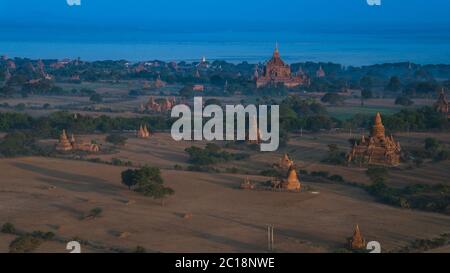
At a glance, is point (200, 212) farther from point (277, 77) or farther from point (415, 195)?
point (277, 77)

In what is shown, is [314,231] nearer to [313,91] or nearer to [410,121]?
[410,121]

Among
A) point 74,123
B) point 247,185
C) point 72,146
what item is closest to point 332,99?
point 74,123

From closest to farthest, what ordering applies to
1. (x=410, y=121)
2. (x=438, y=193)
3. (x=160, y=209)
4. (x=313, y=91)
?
(x=160, y=209), (x=438, y=193), (x=410, y=121), (x=313, y=91)

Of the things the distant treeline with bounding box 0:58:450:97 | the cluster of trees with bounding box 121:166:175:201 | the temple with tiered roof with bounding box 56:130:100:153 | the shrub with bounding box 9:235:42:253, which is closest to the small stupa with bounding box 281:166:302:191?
the cluster of trees with bounding box 121:166:175:201

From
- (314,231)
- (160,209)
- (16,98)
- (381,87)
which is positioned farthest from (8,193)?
(381,87)

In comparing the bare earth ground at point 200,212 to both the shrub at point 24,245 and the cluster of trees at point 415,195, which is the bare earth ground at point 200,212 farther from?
the cluster of trees at point 415,195

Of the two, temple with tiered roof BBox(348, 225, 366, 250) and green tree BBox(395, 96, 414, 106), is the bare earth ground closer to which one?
temple with tiered roof BBox(348, 225, 366, 250)
